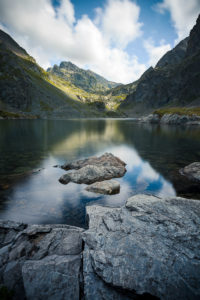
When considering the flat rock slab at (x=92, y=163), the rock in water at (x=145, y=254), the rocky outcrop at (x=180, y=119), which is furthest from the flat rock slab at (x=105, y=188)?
the rocky outcrop at (x=180, y=119)

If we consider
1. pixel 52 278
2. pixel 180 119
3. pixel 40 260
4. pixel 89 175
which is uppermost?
pixel 180 119

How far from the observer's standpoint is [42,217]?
37.3 feet

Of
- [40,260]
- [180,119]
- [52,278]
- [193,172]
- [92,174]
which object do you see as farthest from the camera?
[180,119]

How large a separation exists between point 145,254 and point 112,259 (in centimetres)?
137

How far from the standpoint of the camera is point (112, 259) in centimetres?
615

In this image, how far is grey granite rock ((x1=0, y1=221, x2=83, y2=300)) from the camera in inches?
223

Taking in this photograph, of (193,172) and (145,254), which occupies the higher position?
(145,254)

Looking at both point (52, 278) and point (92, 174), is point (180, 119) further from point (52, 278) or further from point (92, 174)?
point (52, 278)

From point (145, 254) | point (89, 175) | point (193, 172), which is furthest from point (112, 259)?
point (193, 172)

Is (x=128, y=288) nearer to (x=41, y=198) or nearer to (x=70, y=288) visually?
(x=70, y=288)

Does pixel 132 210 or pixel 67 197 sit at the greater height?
pixel 132 210

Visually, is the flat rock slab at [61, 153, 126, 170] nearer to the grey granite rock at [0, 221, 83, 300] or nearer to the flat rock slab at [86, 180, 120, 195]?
the flat rock slab at [86, 180, 120, 195]

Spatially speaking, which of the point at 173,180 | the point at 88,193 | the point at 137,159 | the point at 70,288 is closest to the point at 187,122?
the point at 137,159

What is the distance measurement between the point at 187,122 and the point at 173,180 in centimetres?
11806
